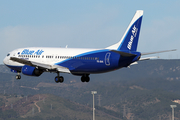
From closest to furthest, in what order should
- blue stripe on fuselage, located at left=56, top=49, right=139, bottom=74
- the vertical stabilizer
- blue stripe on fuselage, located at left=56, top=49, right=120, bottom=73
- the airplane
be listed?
the vertical stabilizer < the airplane < blue stripe on fuselage, located at left=56, top=49, right=139, bottom=74 < blue stripe on fuselage, located at left=56, top=49, right=120, bottom=73

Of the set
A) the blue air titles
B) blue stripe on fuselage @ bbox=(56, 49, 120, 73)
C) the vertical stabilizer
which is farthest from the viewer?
the blue air titles

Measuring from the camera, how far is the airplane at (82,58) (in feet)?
216

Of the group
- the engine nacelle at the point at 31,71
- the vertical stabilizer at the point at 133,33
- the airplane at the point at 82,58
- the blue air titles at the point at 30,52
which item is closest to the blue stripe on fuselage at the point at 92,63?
the airplane at the point at 82,58

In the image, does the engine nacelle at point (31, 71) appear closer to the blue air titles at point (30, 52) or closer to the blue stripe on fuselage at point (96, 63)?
the blue air titles at point (30, 52)

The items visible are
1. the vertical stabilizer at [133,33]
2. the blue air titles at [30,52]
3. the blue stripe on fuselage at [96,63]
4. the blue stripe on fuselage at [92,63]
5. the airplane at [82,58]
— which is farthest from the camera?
the blue air titles at [30,52]

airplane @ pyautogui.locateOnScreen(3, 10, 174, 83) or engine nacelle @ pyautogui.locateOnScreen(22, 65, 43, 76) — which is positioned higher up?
airplane @ pyautogui.locateOnScreen(3, 10, 174, 83)

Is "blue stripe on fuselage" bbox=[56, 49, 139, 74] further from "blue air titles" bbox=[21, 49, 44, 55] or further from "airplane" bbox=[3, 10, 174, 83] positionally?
"blue air titles" bbox=[21, 49, 44, 55]

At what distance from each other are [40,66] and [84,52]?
29.4 feet

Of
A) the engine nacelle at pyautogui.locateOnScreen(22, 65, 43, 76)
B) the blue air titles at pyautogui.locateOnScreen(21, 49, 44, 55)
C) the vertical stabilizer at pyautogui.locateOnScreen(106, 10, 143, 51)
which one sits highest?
the vertical stabilizer at pyautogui.locateOnScreen(106, 10, 143, 51)

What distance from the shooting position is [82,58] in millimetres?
69750

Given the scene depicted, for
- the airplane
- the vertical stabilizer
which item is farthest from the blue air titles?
the vertical stabilizer

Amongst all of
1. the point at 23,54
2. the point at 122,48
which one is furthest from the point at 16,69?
the point at 122,48

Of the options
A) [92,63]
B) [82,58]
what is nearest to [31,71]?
[82,58]

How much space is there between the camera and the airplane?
65938mm
